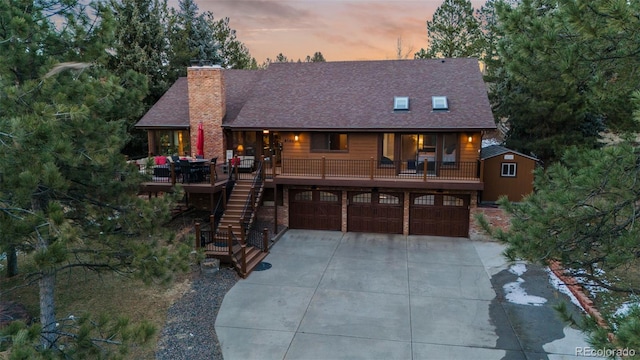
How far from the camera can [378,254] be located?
578 inches

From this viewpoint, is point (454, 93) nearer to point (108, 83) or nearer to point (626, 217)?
point (626, 217)

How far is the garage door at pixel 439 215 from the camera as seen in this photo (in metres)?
16.5

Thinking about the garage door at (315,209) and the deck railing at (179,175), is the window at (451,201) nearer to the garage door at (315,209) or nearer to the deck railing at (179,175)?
the garage door at (315,209)

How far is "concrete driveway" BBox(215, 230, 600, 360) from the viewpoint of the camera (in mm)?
8602

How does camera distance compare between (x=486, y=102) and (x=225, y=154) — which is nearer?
(x=486, y=102)

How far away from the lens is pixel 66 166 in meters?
7.09

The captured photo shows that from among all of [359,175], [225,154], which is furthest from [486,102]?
[225,154]

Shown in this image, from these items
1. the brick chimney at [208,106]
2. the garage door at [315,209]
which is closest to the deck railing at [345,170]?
the garage door at [315,209]

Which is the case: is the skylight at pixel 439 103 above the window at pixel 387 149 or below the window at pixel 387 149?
above

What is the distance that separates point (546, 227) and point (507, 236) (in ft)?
1.65

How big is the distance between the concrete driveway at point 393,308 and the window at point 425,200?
6.86ft

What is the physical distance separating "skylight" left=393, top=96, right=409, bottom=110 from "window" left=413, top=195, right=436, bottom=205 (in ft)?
12.1

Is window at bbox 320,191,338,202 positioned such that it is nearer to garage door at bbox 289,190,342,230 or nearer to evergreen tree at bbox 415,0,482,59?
garage door at bbox 289,190,342,230

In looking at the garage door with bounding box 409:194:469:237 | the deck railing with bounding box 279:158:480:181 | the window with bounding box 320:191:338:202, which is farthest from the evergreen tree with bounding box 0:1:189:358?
the garage door with bounding box 409:194:469:237
